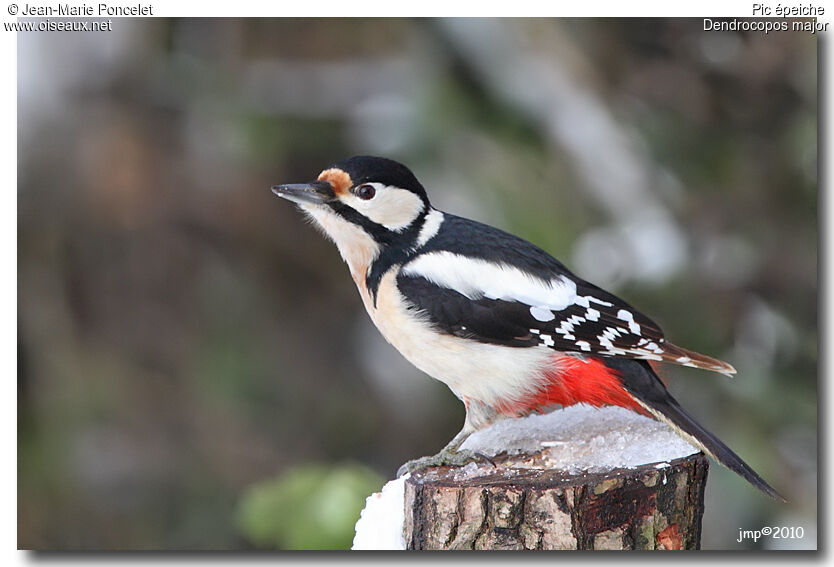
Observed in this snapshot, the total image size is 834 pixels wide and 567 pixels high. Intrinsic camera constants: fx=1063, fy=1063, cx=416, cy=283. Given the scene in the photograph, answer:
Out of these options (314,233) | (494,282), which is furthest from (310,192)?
(314,233)

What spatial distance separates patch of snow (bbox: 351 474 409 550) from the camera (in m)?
2.48

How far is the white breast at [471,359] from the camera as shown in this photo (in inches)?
96.9

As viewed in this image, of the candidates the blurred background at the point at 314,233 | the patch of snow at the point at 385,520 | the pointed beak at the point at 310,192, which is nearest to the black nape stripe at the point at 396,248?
the pointed beak at the point at 310,192

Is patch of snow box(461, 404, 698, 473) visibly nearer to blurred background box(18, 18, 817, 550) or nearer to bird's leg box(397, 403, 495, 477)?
bird's leg box(397, 403, 495, 477)

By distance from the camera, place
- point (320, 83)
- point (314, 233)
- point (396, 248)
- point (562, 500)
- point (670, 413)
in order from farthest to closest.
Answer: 1. point (314, 233)
2. point (320, 83)
3. point (396, 248)
4. point (670, 413)
5. point (562, 500)

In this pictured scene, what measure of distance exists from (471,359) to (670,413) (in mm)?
463

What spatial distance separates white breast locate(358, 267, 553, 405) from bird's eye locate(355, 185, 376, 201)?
0.75 ft

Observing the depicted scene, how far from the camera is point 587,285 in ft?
8.30

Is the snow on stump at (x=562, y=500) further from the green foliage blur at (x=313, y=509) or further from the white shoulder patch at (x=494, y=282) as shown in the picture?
the white shoulder patch at (x=494, y=282)

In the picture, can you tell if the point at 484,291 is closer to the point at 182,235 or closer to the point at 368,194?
the point at 368,194

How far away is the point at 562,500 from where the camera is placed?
2.24m

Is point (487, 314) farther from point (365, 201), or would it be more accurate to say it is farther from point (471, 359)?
point (365, 201)

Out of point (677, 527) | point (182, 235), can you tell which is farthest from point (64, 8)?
point (677, 527)
